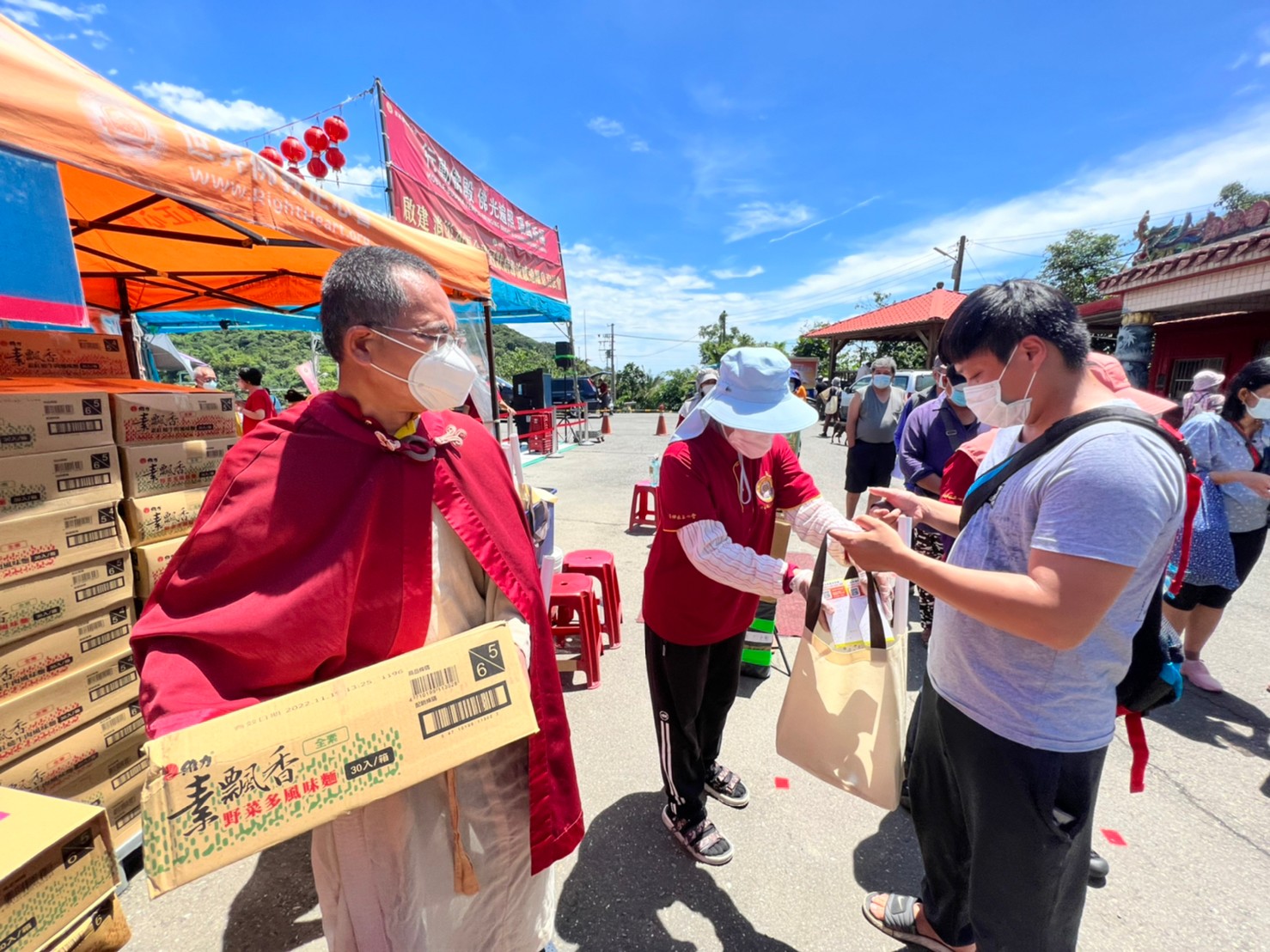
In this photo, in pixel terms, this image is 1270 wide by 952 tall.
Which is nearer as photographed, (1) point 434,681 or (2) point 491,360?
(1) point 434,681

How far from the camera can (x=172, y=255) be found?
461cm

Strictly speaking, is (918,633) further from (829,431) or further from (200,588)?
(829,431)

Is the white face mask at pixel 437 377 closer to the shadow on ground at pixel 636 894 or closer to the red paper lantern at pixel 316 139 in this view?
the shadow on ground at pixel 636 894

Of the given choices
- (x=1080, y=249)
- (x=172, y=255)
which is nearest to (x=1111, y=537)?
(x=172, y=255)

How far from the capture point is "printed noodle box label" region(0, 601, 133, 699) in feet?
5.81

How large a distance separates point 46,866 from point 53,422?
1.38 m

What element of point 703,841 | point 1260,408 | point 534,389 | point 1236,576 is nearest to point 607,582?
point 703,841

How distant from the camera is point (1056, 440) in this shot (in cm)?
118

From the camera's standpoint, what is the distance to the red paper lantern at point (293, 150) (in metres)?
3.93

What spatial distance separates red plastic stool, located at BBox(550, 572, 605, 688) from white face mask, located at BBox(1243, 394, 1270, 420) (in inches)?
153

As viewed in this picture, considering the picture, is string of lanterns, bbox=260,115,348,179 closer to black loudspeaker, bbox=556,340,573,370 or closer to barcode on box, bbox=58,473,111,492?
barcode on box, bbox=58,473,111,492

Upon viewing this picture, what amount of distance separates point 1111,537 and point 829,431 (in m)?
17.3

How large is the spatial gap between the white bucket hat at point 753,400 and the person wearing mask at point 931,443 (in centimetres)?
197

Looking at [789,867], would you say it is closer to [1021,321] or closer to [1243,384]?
[1021,321]
